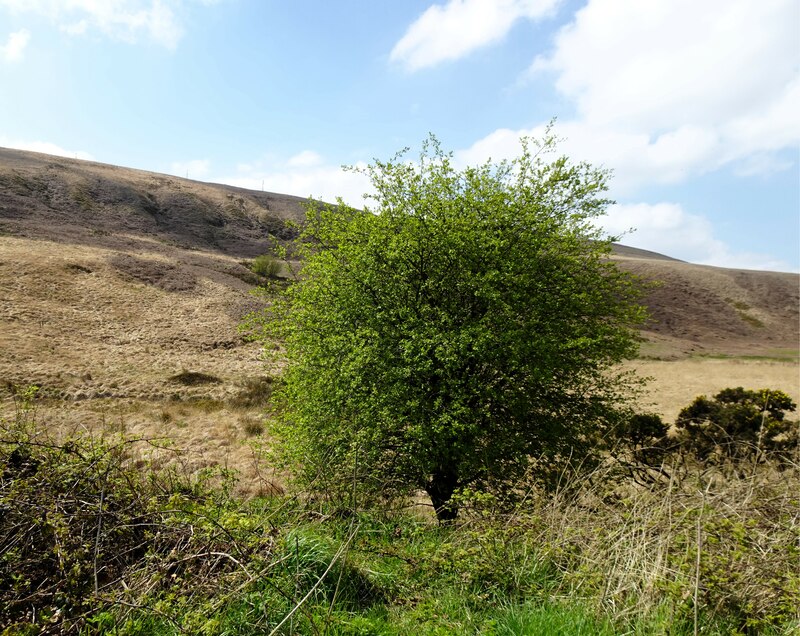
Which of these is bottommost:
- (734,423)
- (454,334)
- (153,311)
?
(153,311)

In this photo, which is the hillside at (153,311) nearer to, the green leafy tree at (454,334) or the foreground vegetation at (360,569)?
the green leafy tree at (454,334)

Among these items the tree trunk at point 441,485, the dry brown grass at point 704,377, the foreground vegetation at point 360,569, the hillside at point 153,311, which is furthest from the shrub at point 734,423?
the foreground vegetation at point 360,569

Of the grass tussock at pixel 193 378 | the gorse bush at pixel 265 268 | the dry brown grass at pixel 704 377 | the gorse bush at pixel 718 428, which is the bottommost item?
the grass tussock at pixel 193 378

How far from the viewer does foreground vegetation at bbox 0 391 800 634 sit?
4453mm

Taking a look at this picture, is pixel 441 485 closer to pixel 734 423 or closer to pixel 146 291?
pixel 734 423

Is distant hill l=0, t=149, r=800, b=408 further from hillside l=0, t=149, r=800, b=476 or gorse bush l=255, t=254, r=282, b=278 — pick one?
gorse bush l=255, t=254, r=282, b=278

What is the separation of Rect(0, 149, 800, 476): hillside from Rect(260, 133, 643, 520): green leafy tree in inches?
118

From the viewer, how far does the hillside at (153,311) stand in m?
22.3

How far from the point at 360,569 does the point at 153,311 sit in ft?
123

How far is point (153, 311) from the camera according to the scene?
3759 centimetres

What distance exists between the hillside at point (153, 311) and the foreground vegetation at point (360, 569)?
5.83 m

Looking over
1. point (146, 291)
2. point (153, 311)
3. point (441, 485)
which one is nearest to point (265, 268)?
point (146, 291)

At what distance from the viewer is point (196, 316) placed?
127ft

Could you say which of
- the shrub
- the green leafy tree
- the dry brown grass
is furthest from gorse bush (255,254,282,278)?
the shrub
